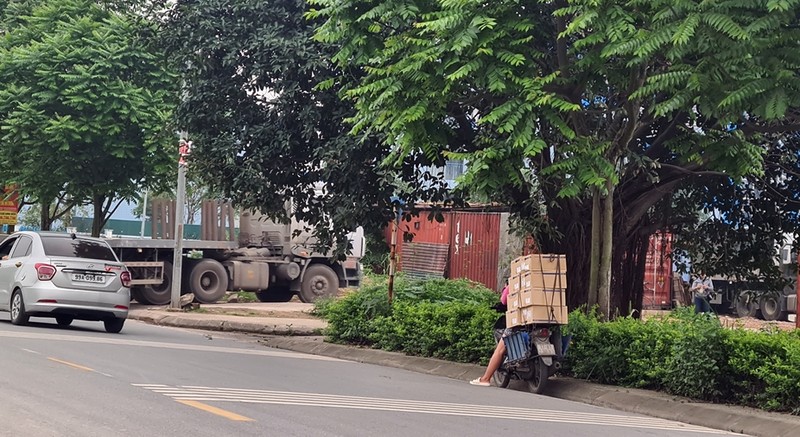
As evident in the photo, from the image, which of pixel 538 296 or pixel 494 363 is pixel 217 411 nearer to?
pixel 538 296

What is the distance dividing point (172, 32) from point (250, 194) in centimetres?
313

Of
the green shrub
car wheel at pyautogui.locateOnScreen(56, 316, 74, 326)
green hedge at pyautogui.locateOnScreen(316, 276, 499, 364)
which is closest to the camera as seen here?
the green shrub

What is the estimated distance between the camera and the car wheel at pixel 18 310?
16.7 metres

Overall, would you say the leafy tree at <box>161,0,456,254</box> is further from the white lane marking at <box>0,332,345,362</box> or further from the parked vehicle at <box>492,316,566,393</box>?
the parked vehicle at <box>492,316,566,393</box>

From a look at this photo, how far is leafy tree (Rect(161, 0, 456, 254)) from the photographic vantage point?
1525 centimetres

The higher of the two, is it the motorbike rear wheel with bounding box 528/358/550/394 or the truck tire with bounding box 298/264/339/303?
the truck tire with bounding box 298/264/339/303

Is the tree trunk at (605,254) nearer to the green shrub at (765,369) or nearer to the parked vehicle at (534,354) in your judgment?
the parked vehicle at (534,354)

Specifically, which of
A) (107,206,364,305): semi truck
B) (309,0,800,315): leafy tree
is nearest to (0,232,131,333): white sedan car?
(309,0,800,315): leafy tree

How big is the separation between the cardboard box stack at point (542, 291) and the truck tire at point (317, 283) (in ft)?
61.3

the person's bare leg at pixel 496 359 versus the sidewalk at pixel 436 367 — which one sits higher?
the person's bare leg at pixel 496 359

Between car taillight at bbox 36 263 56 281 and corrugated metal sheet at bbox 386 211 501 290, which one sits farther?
corrugated metal sheet at bbox 386 211 501 290

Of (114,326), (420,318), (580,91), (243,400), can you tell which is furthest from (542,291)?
(114,326)

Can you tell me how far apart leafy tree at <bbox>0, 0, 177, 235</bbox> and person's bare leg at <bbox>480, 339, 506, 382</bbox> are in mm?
13164

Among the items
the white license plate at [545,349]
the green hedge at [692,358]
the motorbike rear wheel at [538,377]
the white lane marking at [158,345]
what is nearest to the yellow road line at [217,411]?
the white license plate at [545,349]
